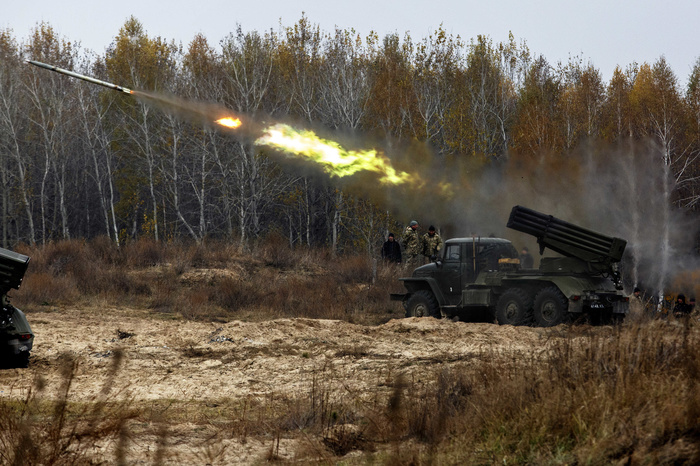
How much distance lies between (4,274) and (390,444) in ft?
21.2

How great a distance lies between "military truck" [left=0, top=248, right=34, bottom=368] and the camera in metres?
10.6

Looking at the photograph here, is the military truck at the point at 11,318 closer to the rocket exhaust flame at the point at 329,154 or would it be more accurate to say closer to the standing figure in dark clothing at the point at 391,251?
the rocket exhaust flame at the point at 329,154

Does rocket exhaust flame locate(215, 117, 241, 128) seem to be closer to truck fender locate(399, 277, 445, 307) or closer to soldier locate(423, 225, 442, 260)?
truck fender locate(399, 277, 445, 307)

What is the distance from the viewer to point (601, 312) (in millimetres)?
14867

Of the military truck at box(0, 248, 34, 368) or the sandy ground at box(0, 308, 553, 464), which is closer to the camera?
the sandy ground at box(0, 308, 553, 464)

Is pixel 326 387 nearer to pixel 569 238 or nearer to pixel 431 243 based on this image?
pixel 569 238

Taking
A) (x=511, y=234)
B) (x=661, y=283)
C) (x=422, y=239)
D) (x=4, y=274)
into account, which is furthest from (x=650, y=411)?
(x=661, y=283)

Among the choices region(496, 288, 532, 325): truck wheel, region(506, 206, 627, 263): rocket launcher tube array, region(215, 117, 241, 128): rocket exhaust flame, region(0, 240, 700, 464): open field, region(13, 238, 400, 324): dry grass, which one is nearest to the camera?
region(0, 240, 700, 464): open field

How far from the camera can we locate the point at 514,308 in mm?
15406

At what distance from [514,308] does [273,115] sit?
1786 cm

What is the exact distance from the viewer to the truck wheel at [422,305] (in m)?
17.1

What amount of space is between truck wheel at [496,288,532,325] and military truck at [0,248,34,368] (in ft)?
29.1

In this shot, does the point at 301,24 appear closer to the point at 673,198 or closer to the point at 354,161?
the point at 673,198

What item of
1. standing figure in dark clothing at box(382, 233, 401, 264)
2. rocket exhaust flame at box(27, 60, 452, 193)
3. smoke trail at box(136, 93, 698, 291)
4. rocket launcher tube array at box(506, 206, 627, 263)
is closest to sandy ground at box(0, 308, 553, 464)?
rocket launcher tube array at box(506, 206, 627, 263)
